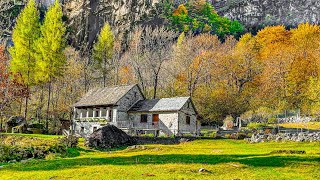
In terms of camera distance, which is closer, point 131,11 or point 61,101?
point 61,101

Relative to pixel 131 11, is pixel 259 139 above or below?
below

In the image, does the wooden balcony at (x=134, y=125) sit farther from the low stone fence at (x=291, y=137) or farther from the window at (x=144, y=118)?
the low stone fence at (x=291, y=137)

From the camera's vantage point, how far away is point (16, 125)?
4928 cm

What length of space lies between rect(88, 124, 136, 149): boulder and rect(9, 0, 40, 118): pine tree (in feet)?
82.9

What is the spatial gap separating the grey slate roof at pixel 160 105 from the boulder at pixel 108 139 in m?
10.8

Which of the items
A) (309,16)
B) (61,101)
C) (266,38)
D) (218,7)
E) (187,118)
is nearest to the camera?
(187,118)

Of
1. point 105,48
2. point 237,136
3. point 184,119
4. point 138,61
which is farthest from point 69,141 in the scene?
point 105,48

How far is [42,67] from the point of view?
55.1 m

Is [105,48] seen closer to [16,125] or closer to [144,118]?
[144,118]

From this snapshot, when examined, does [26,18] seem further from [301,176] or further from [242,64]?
[301,176]

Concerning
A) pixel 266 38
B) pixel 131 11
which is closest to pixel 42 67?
pixel 131 11

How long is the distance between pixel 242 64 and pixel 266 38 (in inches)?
831

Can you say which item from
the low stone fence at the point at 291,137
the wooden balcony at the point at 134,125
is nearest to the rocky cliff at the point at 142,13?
the wooden balcony at the point at 134,125

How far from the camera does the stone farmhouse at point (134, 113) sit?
46.8 meters
